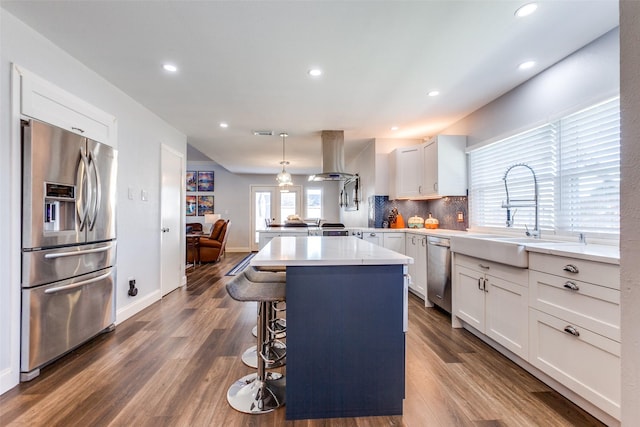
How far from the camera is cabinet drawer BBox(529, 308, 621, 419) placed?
1479 mm

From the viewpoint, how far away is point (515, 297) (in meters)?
2.10

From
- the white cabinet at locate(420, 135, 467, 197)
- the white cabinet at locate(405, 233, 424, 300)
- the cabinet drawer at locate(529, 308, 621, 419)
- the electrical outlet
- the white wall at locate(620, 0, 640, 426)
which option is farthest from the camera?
the white cabinet at locate(420, 135, 467, 197)

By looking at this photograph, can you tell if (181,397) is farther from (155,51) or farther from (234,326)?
(155,51)

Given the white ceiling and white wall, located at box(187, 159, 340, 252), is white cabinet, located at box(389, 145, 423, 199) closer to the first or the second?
the white ceiling

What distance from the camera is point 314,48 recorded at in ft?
7.33

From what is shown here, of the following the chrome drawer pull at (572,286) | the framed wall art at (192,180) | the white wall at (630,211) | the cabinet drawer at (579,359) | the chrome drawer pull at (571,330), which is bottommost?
the cabinet drawer at (579,359)

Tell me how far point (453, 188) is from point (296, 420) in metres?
3.24

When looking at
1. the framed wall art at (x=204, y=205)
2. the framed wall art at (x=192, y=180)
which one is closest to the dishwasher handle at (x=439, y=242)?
the framed wall art at (x=204, y=205)

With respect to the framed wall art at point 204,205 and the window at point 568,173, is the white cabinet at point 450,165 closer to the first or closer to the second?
the window at point 568,173

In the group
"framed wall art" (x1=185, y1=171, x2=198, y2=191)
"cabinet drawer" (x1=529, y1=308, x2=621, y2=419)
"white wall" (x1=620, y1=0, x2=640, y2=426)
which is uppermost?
"framed wall art" (x1=185, y1=171, x2=198, y2=191)

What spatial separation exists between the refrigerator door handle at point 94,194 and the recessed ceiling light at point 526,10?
10.7 ft

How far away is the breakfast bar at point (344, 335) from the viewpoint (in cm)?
157

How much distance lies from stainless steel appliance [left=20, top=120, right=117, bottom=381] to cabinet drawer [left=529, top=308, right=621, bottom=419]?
3319 mm

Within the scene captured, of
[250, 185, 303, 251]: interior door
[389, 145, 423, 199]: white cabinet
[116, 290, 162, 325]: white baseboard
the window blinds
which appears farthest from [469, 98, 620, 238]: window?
→ [250, 185, 303, 251]: interior door
